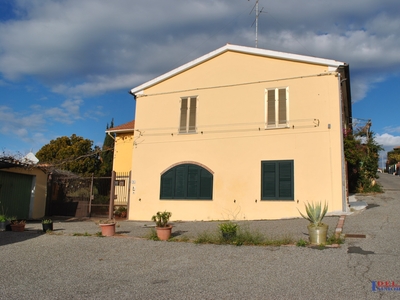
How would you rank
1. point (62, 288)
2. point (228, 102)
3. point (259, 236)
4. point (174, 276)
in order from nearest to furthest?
point (62, 288), point (174, 276), point (259, 236), point (228, 102)

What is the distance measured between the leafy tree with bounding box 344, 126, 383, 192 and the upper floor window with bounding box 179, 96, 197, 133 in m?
7.22

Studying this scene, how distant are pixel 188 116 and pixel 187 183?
304 cm

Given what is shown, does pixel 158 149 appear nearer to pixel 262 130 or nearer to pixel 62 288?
pixel 262 130

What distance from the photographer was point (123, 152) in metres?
20.5

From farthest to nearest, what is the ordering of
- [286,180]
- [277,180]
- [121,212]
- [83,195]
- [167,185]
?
[83,195] < [121,212] < [167,185] < [277,180] < [286,180]

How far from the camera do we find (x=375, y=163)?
19.9 metres

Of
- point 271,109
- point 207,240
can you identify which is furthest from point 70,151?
point 207,240

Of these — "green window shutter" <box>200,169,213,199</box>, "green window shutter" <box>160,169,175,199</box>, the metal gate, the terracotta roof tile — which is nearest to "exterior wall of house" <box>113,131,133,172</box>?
the terracotta roof tile

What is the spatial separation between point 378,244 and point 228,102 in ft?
29.4

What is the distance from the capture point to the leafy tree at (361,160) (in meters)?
16.6

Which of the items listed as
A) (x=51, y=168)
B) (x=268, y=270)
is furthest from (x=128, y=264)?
(x=51, y=168)

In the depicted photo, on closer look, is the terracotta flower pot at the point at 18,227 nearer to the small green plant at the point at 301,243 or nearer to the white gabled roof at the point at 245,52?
the white gabled roof at the point at 245,52

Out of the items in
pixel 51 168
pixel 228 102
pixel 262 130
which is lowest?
pixel 51 168

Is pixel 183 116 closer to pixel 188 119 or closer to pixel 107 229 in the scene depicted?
pixel 188 119
